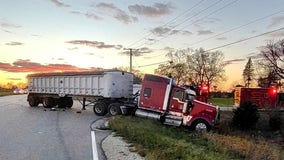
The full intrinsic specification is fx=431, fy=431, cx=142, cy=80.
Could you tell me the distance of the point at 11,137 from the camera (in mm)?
17359

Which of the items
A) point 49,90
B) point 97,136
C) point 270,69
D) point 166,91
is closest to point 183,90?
point 166,91

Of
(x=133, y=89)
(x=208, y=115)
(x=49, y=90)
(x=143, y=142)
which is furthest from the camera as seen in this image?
(x=49, y=90)

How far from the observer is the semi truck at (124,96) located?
27062mm

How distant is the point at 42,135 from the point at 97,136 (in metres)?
2.29

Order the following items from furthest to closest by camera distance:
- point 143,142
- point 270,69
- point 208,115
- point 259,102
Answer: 1. point 270,69
2. point 259,102
3. point 208,115
4. point 143,142

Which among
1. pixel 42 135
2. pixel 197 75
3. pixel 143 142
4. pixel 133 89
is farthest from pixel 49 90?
pixel 197 75

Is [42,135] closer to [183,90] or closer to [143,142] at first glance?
[143,142]

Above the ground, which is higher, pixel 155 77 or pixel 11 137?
pixel 155 77

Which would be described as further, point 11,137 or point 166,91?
point 166,91

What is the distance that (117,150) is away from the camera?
13625 millimetres

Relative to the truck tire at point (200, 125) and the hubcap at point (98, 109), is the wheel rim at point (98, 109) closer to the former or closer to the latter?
the hubcap at point (98, 109)

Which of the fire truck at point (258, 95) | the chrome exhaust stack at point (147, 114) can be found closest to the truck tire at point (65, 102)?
the chrome exhaust stack at point (147, 114)

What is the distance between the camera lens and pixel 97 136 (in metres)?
18.2

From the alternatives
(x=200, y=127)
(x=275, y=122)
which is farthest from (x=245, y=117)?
(x=200, y=127)
